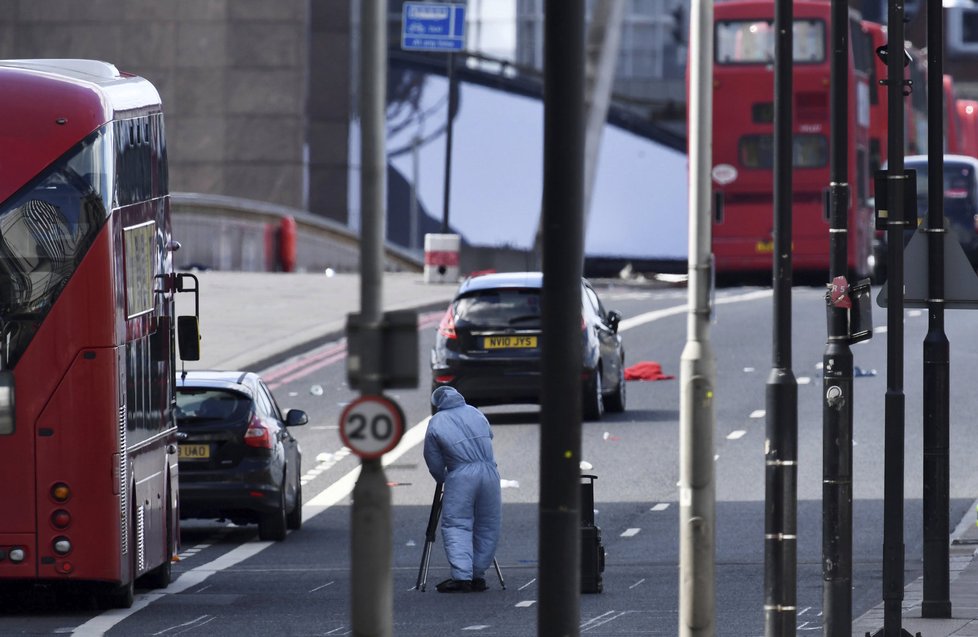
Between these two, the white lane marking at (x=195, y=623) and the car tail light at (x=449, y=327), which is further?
the car tail light at (x=449, y=327)

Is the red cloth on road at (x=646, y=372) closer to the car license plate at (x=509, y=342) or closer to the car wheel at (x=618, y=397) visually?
the car wheel at (x=618, y=397)

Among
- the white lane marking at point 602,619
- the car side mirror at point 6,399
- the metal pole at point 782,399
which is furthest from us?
the car side mirror at point 6,399

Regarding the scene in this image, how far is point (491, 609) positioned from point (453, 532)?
124 cm

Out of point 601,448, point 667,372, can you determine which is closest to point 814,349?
point 667,372

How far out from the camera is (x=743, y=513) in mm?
20875

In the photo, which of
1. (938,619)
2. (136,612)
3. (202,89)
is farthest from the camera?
(202,89)

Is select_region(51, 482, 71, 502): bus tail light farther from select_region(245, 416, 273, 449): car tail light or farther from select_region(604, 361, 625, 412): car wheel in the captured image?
select_region(604, 361, 625, 412): car wheel

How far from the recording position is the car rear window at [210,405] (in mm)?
19984

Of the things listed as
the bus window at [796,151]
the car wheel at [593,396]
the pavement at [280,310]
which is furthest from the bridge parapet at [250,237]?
the car wheel at [593,396]

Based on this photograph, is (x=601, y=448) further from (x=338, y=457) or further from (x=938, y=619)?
(x=938, y=619)

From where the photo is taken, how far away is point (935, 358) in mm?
15664

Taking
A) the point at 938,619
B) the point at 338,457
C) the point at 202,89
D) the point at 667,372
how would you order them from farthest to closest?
1. the point at 202,89
2. the point at 667,372
3. the point at 338,457
4. the point at 938,619

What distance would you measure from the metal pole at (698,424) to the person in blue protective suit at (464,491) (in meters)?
5.28

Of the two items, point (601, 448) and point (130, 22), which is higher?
point (130, 22)
